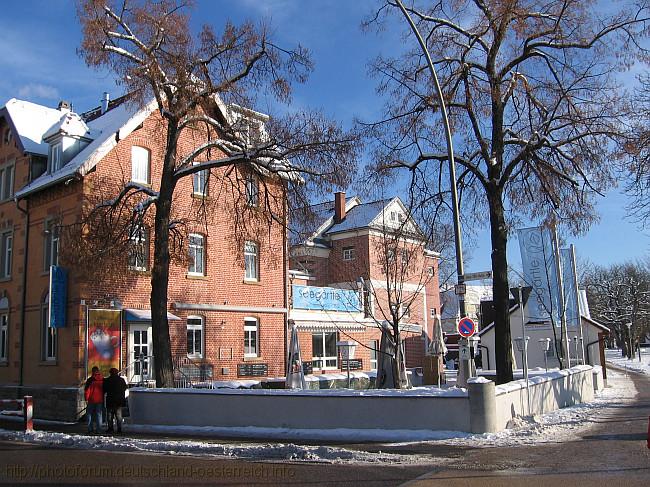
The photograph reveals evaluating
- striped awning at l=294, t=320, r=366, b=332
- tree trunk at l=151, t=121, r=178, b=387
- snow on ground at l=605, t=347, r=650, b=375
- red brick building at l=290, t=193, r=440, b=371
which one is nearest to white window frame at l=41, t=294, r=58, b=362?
tree trunk at l=151, t=121, r=178, b=387

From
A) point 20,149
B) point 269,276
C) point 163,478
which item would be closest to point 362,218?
point 269,276

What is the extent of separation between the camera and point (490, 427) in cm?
1293

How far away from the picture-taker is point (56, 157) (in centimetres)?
2303

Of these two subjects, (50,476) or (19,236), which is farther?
(19,236)

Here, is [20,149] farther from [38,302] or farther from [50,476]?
[50,476]

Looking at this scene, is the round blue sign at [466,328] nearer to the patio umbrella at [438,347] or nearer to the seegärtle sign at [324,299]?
the patio umbrella at [438,347]

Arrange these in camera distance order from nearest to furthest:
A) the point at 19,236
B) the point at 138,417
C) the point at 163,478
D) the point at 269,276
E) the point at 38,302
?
the point at 163,478 → the point at 138,417 → the point at 38,302 → the point at 19,236 → the point at 269,276

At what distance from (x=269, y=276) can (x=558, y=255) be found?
11516 millimetres

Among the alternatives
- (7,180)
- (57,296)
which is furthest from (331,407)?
(7,180)

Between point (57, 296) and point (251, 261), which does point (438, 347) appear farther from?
point (57, 296)

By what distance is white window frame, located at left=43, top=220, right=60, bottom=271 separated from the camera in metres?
22.4

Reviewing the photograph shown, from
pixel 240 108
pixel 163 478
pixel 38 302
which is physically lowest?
pixel 163 478

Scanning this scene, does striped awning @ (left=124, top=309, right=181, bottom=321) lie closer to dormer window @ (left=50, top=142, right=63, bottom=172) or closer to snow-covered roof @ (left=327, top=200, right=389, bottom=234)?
dormer window @ (left=50, top=142, right=63, bottom=172)

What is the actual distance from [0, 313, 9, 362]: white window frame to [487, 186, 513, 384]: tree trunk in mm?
17617
